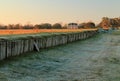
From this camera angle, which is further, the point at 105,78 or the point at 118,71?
the point at 118,71

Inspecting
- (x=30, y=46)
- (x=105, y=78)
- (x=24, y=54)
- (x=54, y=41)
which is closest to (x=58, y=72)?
(x=105, y=78)

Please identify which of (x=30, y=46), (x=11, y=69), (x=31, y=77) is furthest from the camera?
(x=30, y=46)

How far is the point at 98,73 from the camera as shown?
49.4 ft

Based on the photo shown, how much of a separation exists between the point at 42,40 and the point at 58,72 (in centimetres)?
1154

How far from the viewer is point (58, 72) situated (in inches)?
595

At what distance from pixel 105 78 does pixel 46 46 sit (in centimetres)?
1431

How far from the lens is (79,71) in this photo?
15.7m

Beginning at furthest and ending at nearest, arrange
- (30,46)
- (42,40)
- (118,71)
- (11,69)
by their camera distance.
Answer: (42,40) → (30,46) → (118,71) → (11,69)

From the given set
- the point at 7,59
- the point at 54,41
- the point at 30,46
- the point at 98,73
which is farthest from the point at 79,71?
the point at 54,41

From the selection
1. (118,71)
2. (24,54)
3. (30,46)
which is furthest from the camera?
(30,46)

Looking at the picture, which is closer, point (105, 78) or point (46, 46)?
point (105, 78)

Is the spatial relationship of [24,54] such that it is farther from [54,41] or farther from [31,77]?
[54,41]

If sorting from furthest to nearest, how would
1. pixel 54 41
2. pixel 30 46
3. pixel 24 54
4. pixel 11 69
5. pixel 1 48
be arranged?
pixel 54 41, pixel 30 46, pixel 24 54, pixel 1 48, pixel 11 69

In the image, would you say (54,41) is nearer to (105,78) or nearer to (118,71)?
(118,71)
